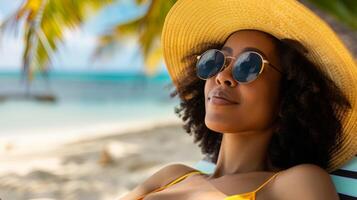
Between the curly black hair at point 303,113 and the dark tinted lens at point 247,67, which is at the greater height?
the dark tinted lens at point 247,67

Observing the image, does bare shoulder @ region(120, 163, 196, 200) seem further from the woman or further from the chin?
the chin

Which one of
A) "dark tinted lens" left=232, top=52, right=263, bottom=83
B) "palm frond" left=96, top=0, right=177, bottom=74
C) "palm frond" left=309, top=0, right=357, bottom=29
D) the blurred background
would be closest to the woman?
"dark tinted lens" left=232, top=52, right=263, bottom=83

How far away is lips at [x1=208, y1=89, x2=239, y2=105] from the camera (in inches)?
72.8

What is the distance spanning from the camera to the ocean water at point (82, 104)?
1612cm

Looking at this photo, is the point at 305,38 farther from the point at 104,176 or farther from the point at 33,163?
the point at 33,163

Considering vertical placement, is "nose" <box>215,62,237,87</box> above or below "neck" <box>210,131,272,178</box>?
above

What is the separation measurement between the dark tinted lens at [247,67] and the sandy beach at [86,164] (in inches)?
75.6

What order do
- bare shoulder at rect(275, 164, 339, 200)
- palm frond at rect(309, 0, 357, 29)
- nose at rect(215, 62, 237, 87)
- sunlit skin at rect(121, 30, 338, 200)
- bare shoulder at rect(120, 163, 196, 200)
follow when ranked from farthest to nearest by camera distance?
palm frond at rect(309, 0, 357, 29) < bare shoulder at rect(120, 163, 196, 200) < nose at rect(215, 62, 237, 87) < sunlit skin at rect(121, 30, 338, 200) < bare shoulder at rect(275, 164, 339, 200)

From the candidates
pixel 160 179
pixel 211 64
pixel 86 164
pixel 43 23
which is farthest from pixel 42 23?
pixel 211 64

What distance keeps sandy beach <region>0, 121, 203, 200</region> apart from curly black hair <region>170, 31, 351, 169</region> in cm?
190

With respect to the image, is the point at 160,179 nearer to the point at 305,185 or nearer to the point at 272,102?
the point at 272,102

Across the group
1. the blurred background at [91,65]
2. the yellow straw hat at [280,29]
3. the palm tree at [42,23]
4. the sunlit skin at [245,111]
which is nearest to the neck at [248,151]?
the sunlit skin at [245,111]

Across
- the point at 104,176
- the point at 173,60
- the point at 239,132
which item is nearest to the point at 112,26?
the point at 104,176

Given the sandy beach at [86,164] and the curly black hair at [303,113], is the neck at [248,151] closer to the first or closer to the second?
the curly black hair at [303,113]
